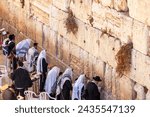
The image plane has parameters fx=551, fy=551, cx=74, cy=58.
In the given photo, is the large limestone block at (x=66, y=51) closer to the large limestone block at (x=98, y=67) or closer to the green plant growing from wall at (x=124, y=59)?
the large limestone block at (x=98, y=67)

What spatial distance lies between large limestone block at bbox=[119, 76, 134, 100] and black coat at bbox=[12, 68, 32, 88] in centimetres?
240

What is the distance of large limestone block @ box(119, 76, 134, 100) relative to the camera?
13.5 m

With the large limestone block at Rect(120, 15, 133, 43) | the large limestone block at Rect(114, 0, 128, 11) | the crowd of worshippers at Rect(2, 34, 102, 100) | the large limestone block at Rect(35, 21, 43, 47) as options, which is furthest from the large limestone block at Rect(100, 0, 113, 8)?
the large limestone block at Rect(35, 21, 43, 47)

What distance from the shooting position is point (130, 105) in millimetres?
8852

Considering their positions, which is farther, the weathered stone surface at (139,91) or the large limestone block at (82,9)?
the large limestone block at (82,9)

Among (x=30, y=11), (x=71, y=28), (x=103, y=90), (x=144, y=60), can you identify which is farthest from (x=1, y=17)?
(x=144, y=60)

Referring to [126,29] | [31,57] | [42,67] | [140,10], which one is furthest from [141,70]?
[31,57]

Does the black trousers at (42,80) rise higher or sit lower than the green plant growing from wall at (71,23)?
lower

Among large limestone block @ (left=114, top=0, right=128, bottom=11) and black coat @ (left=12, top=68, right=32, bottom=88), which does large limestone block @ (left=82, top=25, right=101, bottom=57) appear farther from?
black coat @ (left=12, top=68, right=32, bottom=88)

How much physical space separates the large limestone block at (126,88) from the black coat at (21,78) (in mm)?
2398

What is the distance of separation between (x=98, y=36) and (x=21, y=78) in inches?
95.3

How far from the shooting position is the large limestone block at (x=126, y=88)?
13.5 meters

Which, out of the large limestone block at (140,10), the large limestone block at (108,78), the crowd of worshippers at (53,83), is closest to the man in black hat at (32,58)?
the crowd of worshippers at (53,83)

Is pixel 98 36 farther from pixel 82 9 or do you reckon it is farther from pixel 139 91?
pixel 139 91
